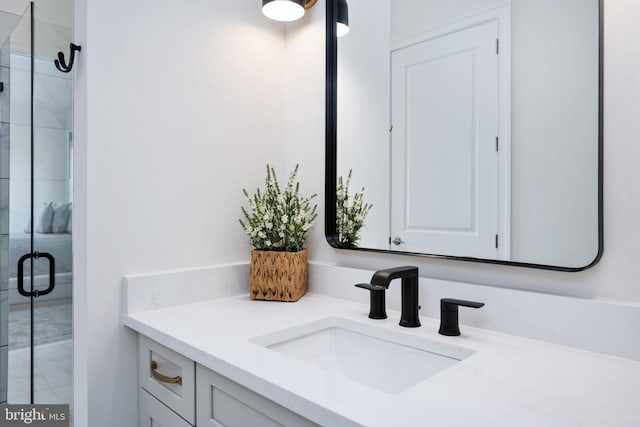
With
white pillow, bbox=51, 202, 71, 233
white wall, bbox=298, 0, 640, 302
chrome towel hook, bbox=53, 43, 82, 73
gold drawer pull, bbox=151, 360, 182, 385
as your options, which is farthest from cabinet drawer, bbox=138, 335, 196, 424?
white wall, bbox=298, 0, 640, 302

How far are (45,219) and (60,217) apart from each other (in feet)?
0.44

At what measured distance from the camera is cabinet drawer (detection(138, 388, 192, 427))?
1.02 m

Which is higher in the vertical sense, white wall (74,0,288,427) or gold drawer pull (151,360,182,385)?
white wall (74,0,288,427)

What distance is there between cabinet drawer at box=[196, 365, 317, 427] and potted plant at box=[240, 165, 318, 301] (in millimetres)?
450

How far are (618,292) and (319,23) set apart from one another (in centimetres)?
124

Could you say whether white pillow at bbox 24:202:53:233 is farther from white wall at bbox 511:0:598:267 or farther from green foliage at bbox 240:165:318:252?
white wall at bbox 511:0:598:267

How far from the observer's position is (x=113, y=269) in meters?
1.17

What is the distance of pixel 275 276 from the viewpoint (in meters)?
1.35

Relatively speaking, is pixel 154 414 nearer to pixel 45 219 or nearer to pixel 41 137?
pixel 45 219

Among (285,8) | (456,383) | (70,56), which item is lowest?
(456,383)

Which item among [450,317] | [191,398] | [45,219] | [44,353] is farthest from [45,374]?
[450,317]

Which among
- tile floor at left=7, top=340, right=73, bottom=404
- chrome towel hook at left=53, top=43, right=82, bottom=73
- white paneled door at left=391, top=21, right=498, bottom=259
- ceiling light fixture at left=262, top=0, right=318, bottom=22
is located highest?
ceiling light fixture at left=262, top=0, right=318, bottom=22

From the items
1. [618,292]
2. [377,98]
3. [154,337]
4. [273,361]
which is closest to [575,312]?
[618,292]

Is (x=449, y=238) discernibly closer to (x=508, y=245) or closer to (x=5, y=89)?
(x=508, y=245)
